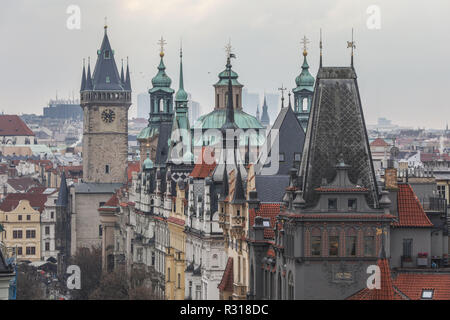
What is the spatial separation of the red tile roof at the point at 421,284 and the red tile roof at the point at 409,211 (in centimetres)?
304

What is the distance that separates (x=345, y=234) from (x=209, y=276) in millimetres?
32668

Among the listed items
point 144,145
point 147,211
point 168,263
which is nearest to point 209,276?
point 168,263

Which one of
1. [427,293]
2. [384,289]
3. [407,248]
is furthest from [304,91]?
[384,289]

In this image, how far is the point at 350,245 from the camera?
245 feet

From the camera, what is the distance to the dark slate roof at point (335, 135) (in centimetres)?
7612

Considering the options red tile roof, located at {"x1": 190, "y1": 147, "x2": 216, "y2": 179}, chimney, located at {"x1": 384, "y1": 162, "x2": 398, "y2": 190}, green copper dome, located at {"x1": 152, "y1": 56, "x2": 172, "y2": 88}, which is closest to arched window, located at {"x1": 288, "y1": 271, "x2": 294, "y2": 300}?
chimney, located at {"x1": 384, "y1": 162, "x2": 398, "y2": 190}

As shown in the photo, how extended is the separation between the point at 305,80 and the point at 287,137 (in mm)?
62251

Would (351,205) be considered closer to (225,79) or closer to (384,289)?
(384,289)

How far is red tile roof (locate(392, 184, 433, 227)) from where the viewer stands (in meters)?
78.2

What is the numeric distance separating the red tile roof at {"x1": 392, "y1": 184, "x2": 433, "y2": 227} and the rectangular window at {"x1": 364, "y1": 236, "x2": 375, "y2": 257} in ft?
8.16

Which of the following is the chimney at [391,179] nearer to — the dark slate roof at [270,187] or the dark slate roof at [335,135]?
the dark slate roof at [335,135]

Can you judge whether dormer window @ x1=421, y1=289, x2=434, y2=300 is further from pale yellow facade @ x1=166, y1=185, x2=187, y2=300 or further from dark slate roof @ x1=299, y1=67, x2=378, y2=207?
pale yellow facade @ x1=166, y1=185, x2=187, y2=300

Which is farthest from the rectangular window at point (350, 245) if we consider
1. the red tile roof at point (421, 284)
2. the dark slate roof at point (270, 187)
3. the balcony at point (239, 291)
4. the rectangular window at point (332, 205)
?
the dark slate roof at point (270, 187)
